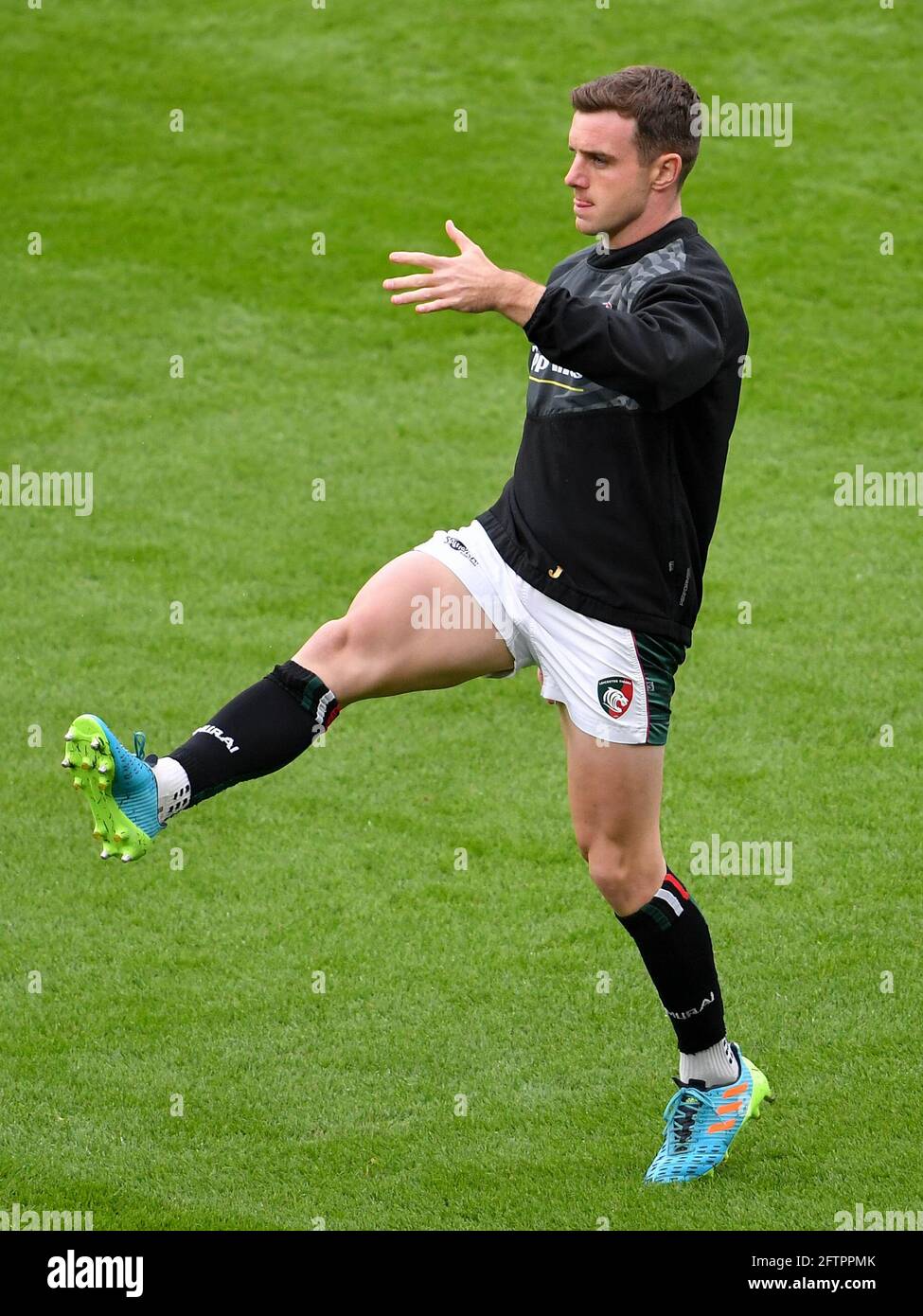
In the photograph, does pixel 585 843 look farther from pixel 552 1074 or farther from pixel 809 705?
pixel 809 705

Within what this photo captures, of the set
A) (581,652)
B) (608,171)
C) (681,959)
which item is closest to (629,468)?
(581,652)

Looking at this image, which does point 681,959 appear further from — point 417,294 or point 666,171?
point 666,171

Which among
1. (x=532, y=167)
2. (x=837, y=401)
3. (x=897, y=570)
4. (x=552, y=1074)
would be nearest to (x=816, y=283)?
(x=837, y=401)

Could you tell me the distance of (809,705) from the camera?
7621mm

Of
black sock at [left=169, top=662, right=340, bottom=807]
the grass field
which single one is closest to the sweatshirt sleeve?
black sock at [left=169, top=662, right=340, bottom=807]

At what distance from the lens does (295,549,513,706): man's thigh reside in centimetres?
434

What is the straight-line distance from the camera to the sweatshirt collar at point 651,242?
169 inches

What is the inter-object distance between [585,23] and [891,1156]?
1171 cm

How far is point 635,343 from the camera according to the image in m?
3.87

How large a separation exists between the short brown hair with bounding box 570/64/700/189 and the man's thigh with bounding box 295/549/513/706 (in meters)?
1.15

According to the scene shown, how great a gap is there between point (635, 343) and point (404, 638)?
0.95 meters

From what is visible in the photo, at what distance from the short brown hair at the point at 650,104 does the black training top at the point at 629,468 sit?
20 cm

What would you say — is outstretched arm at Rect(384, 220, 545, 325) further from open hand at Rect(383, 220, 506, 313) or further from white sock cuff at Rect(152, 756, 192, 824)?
white sock cuff at Rect(152, 756, 192, 824)

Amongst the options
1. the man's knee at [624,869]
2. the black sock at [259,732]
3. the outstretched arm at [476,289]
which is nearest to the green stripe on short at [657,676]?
the man's knee at [624,869]
